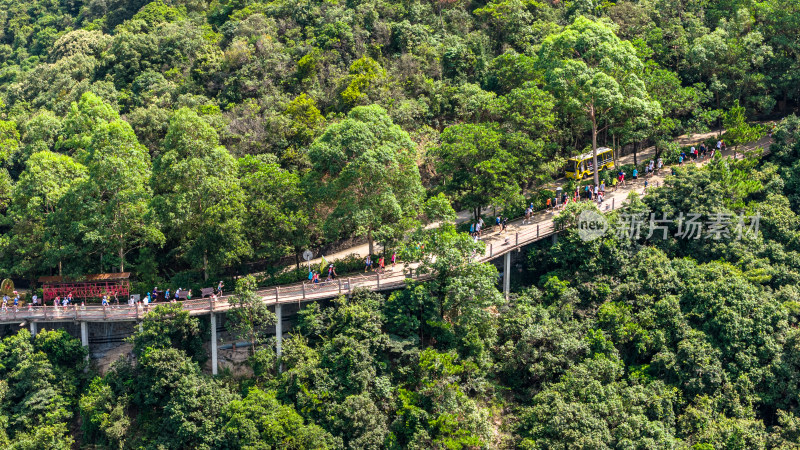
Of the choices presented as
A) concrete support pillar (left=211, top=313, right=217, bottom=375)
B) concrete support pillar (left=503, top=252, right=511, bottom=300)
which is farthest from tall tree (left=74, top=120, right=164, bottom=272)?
concrete support pillar (left=503, top=252, right=511, bottom=300)

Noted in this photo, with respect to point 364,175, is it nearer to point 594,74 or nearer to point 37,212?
point 594,74

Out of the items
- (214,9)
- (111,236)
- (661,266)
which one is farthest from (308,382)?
(214,9)

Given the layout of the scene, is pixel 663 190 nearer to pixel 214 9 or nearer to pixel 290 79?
pixel 290 79

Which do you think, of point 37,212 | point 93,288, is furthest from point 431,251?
point 37,212

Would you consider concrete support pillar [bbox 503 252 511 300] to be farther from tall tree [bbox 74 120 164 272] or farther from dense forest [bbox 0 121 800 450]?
tall tree [bbox 74 120 164 272]

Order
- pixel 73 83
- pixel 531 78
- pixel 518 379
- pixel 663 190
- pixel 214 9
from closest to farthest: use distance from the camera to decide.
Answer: pixel 518 379 → pixel 663 190 → pixel 531 78 → pixel 73 83 → pixel 214 9

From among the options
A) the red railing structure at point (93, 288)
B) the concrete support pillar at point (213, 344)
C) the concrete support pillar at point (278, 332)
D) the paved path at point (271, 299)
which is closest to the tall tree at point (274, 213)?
→ the paved path at point (271, 299)
